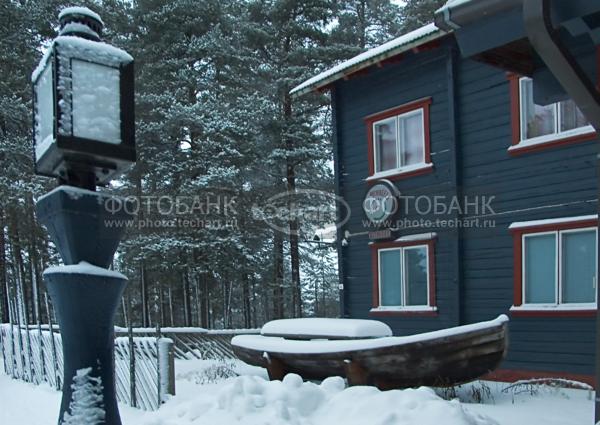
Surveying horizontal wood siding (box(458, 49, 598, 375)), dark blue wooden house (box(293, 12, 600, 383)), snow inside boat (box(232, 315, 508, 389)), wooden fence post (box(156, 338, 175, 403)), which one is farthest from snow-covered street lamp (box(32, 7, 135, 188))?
horizontal wood siding (box(458, 49, 598, 375))

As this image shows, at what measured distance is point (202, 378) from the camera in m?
8.99

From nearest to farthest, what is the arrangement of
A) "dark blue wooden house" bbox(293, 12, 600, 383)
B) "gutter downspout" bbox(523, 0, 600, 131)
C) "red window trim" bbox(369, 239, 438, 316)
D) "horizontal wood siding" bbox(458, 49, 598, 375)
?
"gutter downspout" bbox(523, 0, 600, 131) → "horizontal wood siding" bbox(458, 49, 598, 375) → "dark blue wooden house" bbox(293, 12, 600, 383) → "red window trim" bbox(369, 239, 438, 316)

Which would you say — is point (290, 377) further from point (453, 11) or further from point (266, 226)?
point (266, 226)

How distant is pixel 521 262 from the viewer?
8.54 meters

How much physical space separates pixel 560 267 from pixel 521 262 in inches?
23.7

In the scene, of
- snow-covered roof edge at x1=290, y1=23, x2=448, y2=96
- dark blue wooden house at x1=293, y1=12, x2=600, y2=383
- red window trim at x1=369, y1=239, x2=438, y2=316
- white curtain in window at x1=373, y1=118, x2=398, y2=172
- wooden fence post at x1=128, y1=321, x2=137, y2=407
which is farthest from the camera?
white curtain in window at x1=373, y1=118, x2=398, y2=172

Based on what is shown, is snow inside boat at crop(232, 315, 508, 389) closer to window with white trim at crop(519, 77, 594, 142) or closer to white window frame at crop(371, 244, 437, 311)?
white window frame at crop(371, 244, 437, 311)

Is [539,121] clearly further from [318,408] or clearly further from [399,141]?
[318,408]

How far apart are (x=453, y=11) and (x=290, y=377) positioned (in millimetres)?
2910

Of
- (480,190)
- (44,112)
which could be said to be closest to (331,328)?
(480,190)

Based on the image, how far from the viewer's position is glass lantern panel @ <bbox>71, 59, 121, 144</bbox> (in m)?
2.02

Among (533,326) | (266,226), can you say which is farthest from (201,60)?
(533,326)

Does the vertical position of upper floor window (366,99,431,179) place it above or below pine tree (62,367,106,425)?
above

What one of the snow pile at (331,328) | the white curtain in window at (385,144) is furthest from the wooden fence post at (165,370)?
the white curtain in window at (385,144)
